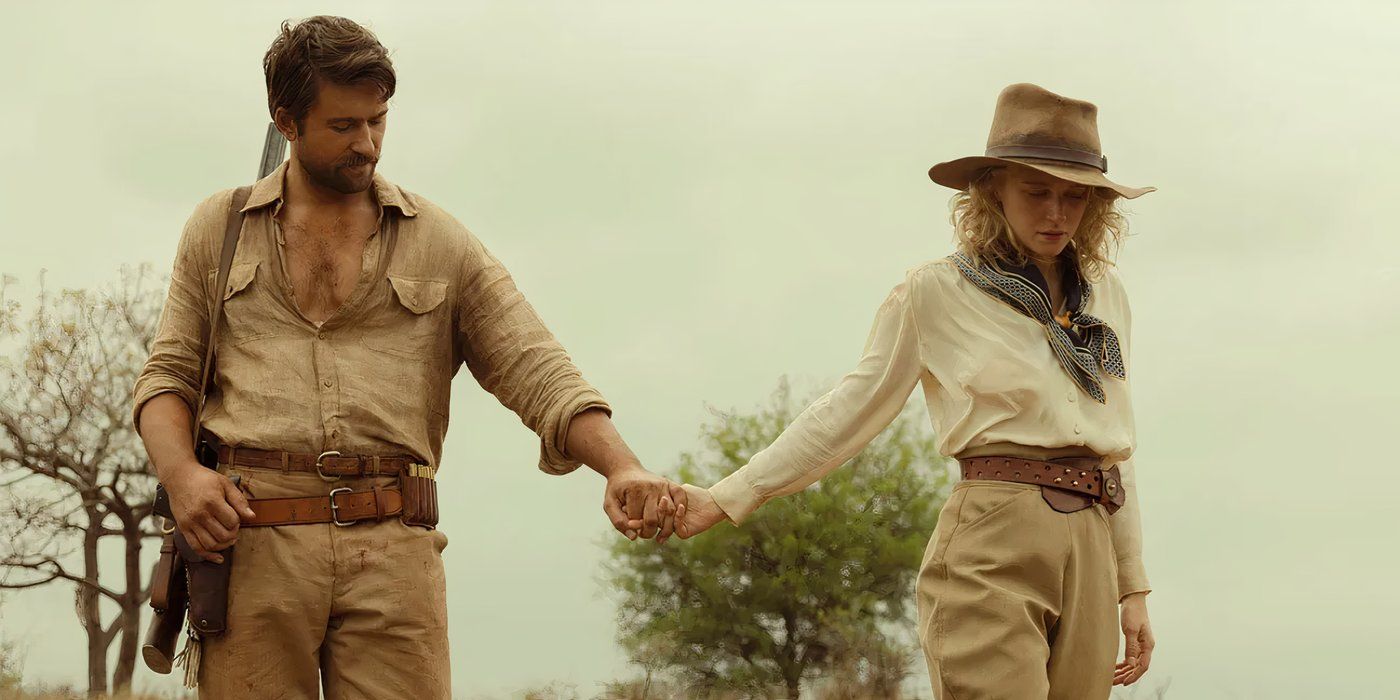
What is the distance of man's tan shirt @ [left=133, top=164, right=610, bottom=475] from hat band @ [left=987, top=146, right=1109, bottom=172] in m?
1.61

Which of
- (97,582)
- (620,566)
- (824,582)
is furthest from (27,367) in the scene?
(824,582)

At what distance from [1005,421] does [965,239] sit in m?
0.70

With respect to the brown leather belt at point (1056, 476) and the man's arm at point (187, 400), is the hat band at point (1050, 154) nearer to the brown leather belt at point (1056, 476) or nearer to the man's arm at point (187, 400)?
the brown leather belt at point (1056, 476)

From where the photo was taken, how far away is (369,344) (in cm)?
448

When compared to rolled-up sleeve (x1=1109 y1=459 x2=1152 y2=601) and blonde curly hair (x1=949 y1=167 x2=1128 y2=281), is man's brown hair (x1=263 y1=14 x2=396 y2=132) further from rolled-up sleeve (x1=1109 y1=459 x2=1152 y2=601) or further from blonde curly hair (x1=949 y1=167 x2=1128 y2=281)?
rolled-up sleeve (x1=1109 y1=459 x2=1152 y2=601)

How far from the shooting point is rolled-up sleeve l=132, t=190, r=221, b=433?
4.56m

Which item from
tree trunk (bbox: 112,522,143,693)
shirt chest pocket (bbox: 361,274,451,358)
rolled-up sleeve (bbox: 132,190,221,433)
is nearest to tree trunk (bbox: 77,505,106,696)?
tree trunk (bbox: 112,522,143,693)

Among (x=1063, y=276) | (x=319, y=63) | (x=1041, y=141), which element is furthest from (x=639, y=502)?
(x=1041, y=141)

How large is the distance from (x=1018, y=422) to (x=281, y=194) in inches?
89.4

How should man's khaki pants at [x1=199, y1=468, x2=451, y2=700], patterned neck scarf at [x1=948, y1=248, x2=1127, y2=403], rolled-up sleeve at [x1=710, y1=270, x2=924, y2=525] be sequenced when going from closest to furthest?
man's khaki pants at [x1=199, y1=468, x2=451, y2=700]
patterned neck scarf at [x1=948, y1=248, x2=1127, y2=403]
rolled-up sleeve at [x1=710, y1=270, x2=924, y2=525]

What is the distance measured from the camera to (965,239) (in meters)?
5.23

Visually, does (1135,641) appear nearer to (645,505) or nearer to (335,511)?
(645,505)

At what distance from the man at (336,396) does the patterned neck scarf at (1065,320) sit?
49.6 inches

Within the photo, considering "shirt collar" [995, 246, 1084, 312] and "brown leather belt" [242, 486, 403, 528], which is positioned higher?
"shirt collar" [995, 246, 1084, 312]
